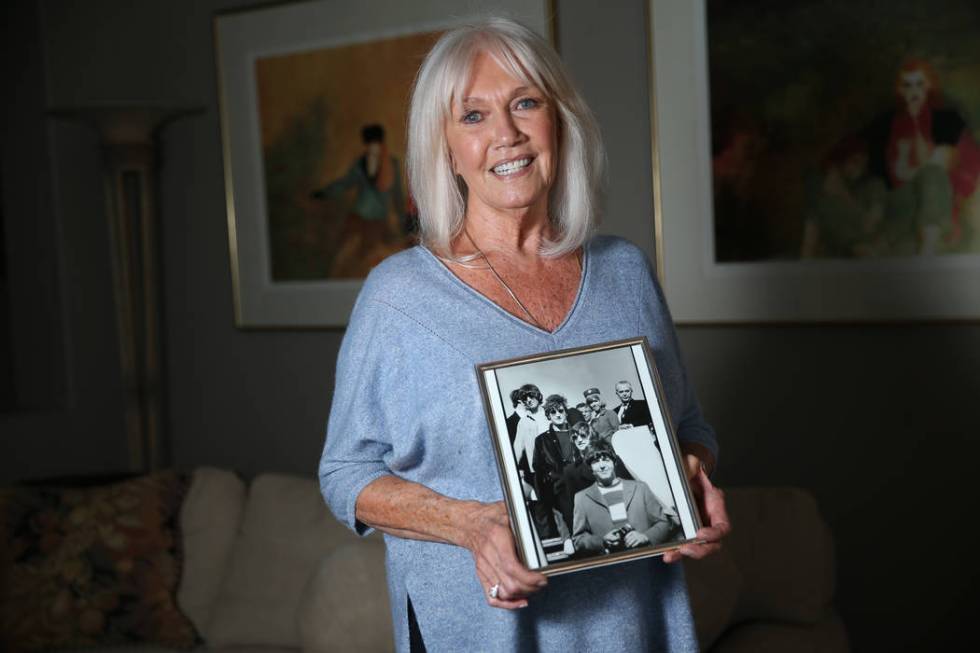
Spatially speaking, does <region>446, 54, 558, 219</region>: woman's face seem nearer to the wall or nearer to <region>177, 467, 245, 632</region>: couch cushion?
<region>177, 467, 245, 632</region>: couch cushion

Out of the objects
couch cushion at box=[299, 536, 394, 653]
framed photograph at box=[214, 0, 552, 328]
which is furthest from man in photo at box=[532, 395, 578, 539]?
framed photograph at box=[214, 0, 552, 328]

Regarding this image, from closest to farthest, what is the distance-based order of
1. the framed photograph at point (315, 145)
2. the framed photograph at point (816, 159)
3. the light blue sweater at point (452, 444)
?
the light blue sweater at point (452, 444) → the framed photograph at point (816, 159) → the framed photograph at point (315, 145)

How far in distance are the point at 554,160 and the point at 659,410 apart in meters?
0.47

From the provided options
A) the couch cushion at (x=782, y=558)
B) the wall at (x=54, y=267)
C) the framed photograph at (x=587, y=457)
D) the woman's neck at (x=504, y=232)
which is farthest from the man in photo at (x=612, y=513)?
the wall at (x=54, y=267)

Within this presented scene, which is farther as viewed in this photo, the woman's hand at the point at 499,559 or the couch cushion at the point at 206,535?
the couch cushion at the point at 206,535

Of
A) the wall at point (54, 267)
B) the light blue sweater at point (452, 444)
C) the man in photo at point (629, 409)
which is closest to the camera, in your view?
the man in photo at point (629, 409)

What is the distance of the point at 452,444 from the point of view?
5.00 ft

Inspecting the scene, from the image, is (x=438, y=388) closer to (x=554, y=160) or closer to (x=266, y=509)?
(x=554, y=160)

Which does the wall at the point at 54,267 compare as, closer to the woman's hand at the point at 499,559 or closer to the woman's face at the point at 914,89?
the woman's face at the point at 914,89

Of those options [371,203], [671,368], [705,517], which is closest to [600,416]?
[705,517]

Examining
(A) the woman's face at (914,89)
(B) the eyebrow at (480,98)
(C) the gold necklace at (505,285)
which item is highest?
(A) the woman's face at (914,89)

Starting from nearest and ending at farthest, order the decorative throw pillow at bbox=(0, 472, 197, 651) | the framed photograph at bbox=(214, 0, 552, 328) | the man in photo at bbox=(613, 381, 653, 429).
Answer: the man in photo at bbox=(613, 381, 653, 429) → the decorative throw pillow at bbox=(0, 472, 197, 651) → the framed photograph at bbox=(214, 0, 552, 328)

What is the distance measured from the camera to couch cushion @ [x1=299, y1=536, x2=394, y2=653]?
2.86 metres

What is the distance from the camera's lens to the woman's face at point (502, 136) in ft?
5.24
